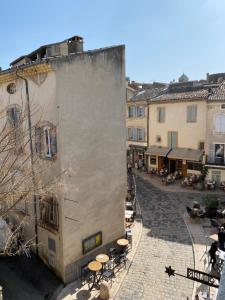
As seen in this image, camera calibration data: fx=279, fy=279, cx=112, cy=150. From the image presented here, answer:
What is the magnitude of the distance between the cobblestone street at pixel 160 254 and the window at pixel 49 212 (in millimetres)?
4751

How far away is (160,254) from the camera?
53.4 feet

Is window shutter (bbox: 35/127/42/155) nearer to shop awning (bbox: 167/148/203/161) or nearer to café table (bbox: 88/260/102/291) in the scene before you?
café table (bbox: 88/260/102/291)

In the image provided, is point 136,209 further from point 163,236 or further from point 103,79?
point 103,79

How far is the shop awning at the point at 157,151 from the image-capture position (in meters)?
31.9

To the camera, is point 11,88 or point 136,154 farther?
point 136,154

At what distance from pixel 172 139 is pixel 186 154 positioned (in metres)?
2.68

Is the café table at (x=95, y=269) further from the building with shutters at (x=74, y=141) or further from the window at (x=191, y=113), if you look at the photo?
the window at (x=191, y=113)

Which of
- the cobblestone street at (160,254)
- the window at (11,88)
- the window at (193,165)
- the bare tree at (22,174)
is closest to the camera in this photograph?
the bare tree at (22,174)

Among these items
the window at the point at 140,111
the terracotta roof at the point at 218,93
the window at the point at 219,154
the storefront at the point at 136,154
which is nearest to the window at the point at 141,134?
the storefront at the point at 136,154

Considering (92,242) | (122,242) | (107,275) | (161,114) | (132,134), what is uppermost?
(161,114)

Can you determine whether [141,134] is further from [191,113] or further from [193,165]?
[193,165]

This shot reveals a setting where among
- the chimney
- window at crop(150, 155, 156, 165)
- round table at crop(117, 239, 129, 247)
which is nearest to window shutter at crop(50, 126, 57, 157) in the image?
the chimney

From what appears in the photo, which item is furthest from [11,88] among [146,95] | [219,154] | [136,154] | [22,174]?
[136,154]

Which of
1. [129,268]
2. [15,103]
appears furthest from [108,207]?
[15,103]
